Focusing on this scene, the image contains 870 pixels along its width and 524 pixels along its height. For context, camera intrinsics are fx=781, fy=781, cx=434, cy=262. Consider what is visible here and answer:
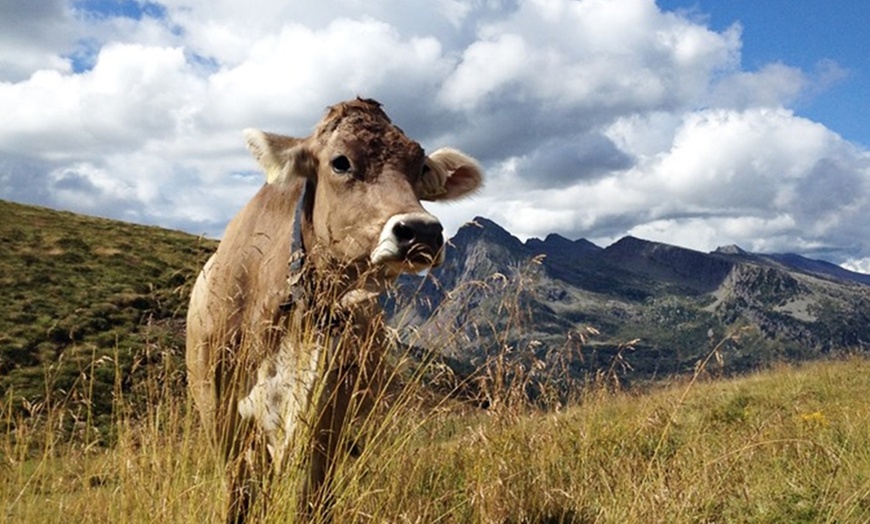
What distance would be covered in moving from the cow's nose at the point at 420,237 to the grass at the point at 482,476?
37.0 inches

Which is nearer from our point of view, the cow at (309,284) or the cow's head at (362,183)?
the cow at (309,284)

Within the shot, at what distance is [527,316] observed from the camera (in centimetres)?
525

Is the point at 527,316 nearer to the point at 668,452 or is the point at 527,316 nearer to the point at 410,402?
the point at 410,402

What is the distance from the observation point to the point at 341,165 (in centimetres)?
590

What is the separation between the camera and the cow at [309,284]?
190 inches

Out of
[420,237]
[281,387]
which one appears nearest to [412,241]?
[420,237]

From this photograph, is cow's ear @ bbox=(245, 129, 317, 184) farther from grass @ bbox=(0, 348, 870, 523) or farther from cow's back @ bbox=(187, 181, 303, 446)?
grass @ bbox=(0, 348, 870, 523)

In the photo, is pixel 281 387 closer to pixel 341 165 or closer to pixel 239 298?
pixel 239 298

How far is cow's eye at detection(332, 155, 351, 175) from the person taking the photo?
19.2 ft

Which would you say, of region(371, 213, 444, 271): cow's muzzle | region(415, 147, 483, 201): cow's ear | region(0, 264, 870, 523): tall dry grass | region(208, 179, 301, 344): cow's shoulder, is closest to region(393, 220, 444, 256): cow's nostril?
region(371, 213, 444, 271): cow's muzzle

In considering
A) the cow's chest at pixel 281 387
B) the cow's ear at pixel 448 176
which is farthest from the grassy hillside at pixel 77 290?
the cow's chest at pixel 281 387

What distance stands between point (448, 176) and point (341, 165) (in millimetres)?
1488

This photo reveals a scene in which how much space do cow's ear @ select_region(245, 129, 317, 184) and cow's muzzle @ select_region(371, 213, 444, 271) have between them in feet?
4.65

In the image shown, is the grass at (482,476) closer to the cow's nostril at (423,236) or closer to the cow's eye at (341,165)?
the cow's nostril at (423,236)
